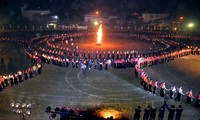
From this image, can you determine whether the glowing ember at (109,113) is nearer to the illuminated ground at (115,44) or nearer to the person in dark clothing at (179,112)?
the person in dark clothing at (179,112)

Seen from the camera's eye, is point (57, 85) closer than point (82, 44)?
Yes

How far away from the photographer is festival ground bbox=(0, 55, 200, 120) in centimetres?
2253

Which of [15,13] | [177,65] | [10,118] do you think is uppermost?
[15,13]

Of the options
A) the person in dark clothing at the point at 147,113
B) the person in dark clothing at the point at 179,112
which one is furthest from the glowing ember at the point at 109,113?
the person in dark clothing at the point at 179,112

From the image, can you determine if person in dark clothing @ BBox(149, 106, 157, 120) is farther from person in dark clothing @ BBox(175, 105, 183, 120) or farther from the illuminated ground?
the illuminated ground

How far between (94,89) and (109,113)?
591 centimetres

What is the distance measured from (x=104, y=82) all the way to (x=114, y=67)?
660 cm

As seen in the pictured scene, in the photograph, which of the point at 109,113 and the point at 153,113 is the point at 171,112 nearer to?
the point at 153,113

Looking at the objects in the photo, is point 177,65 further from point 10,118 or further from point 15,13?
point 15,13

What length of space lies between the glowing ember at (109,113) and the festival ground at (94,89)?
1.98 ft

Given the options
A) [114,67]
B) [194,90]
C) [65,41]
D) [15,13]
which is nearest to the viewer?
[194,90]

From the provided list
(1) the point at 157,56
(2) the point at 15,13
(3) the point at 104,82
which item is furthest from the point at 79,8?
(3) the point at 104,82

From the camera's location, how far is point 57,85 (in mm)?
28203

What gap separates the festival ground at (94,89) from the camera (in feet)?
73.9
